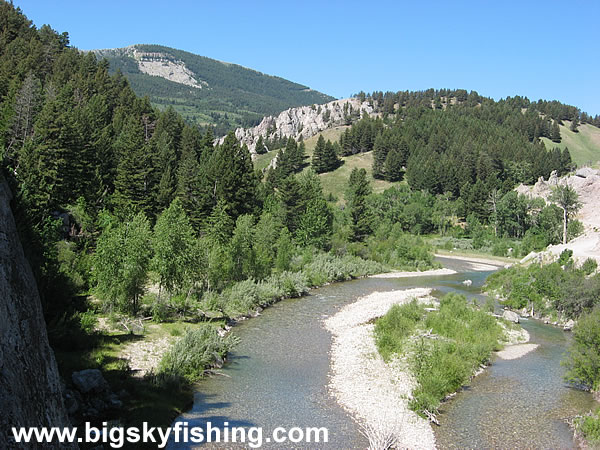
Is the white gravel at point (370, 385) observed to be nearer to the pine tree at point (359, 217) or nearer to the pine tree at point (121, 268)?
the pine tree at point (121, 268)

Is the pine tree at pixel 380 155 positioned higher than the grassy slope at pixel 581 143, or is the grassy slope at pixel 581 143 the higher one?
the grassy slope at pixel 581 143

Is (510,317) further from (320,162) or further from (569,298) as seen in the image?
(320,162)

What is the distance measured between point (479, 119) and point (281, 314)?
159 meters

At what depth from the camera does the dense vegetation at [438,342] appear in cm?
2145

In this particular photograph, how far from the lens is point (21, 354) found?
7621 millimetres

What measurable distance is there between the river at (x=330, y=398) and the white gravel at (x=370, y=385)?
0.67 metres

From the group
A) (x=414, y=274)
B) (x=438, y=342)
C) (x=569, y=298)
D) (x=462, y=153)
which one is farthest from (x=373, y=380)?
(x=462, y=153)

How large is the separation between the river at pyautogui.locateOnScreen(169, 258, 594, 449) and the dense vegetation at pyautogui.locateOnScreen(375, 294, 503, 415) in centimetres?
89

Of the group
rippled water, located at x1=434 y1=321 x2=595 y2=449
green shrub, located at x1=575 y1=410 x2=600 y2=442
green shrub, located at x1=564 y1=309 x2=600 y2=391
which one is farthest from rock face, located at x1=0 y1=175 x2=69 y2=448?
green shrub, located at x1=564 y1=309 x2=600 y2=391

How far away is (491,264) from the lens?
76.4 metres

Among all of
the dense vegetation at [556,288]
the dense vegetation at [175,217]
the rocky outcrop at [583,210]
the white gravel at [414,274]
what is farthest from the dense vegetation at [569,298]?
the white gravel at [414,274]

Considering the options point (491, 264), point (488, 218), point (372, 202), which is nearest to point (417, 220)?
point (372, 202)

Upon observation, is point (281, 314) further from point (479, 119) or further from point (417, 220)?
point (479, 119)

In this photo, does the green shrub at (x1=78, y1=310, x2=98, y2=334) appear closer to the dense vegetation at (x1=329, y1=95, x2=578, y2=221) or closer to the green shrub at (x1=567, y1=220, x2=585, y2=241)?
the green shrub at (x1=567, y1=220, x2=585, y2=241)
